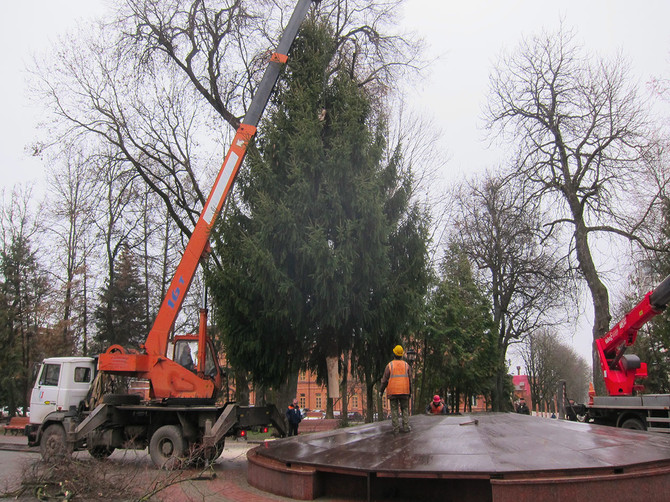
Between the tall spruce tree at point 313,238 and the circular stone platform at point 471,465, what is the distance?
3146mm

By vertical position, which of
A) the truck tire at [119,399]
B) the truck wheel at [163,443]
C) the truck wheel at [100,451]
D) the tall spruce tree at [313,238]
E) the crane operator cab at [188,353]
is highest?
the tall spruce tree at [313,238]

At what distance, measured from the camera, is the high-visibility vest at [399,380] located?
891cm

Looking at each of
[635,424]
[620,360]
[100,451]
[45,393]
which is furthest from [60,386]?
[620,360]

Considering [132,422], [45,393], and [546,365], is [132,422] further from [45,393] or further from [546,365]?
[546,365]

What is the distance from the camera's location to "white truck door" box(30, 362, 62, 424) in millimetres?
15133

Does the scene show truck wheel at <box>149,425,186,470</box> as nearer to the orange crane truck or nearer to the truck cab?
the orange crane truck

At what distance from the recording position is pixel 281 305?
11.7 m

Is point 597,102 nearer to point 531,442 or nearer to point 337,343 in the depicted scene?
point 337,343

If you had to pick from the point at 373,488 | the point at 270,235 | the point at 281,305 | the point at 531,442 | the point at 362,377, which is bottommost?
the point at 373,488

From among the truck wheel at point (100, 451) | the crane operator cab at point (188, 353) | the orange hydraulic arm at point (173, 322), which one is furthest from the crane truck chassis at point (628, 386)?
the truck wheel at point (100, 451)

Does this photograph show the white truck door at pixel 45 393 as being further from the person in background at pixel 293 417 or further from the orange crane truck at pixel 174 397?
the person in background at pixel 293 417

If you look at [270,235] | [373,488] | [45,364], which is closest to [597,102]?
[270,235]

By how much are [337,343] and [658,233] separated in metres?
18.5

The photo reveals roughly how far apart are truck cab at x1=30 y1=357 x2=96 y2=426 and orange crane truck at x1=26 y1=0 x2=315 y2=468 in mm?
451
